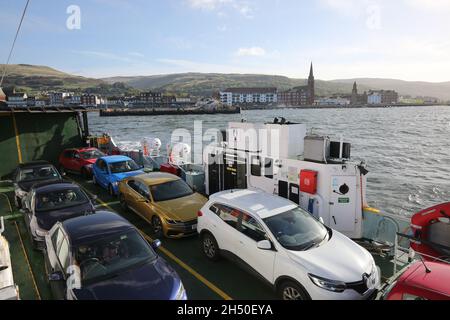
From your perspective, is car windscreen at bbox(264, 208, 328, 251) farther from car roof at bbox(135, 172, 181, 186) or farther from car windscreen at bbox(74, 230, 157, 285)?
car roof at bbox(135, 172, 181, 186)


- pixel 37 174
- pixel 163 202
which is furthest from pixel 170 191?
pixel 37 174

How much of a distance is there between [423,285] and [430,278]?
0.79 ft

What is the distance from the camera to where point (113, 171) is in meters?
12.8

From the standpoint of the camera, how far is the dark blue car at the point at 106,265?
184 inches

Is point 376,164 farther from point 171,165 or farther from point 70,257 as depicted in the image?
point 70,257

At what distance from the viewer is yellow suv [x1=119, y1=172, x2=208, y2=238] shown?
836 centimetres

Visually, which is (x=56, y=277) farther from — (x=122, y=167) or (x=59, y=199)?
(x=122, y=167)

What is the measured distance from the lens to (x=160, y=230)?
337 inches

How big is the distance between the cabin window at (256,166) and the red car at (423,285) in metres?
5.78

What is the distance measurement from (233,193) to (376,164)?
2562 cm

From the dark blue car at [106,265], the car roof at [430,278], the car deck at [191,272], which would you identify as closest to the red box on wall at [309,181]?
the car deck at [191,272]

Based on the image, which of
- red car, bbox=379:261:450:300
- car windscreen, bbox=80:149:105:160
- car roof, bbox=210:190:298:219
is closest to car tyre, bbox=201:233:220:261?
car roof, bbox=210:190:298:219
